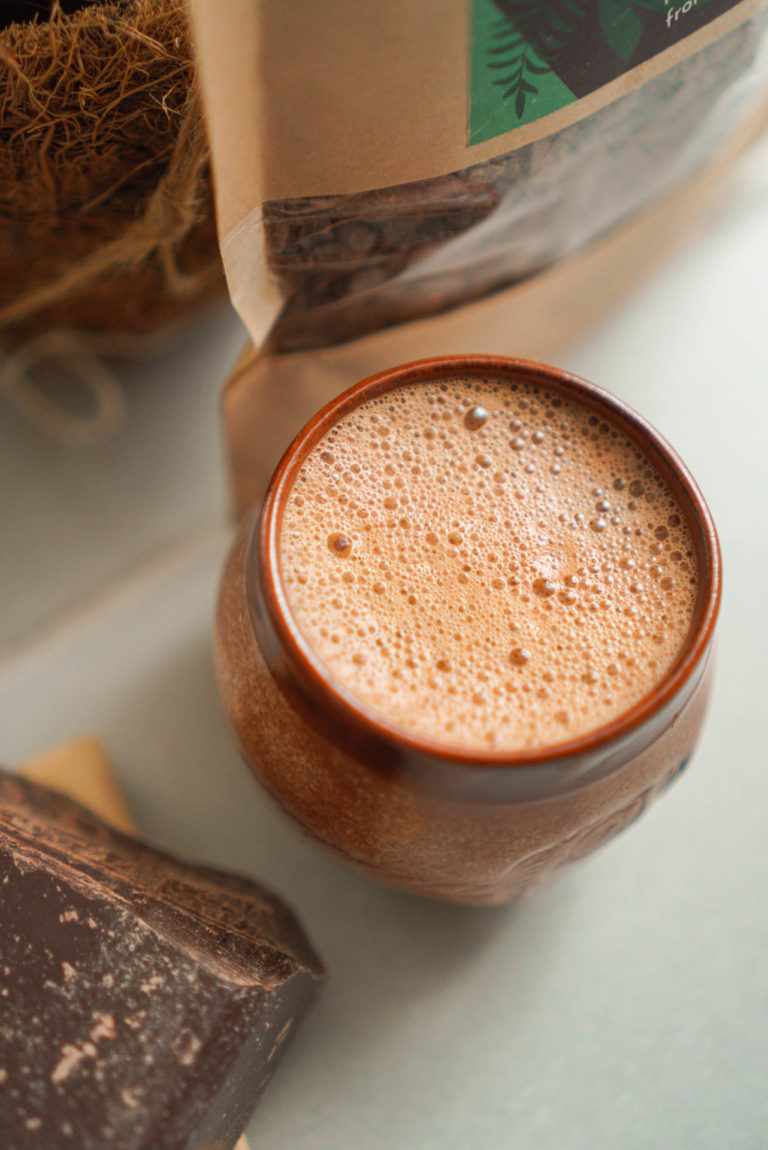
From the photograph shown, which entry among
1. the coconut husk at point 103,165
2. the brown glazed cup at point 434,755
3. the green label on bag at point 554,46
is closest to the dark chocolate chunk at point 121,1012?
the brown glazed cup at point 434,755

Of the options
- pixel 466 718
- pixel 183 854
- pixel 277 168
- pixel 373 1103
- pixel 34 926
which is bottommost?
pixel 373 1103

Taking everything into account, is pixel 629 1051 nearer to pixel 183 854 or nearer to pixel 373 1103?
pixel 373 1103

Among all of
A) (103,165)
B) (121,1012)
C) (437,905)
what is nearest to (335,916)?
(437,905)

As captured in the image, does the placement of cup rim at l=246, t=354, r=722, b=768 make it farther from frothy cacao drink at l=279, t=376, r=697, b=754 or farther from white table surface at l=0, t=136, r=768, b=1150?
white table surface at l=0, t=136, r=768, b=1150

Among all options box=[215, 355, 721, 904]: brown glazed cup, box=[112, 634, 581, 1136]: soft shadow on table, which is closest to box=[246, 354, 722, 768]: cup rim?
box=[215, 355, 721, 904]: brown glazed cup

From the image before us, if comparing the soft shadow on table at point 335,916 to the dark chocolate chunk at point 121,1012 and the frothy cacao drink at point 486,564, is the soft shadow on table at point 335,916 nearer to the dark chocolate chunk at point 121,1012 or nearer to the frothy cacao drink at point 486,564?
the dark chocolate chunk at point 121,1012

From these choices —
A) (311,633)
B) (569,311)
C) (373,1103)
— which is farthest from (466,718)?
(569,311)

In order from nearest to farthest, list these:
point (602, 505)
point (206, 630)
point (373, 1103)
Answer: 1. point (602, 505)
2. point (373, 1103)
3. point (206, 630)

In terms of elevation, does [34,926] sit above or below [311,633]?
below
